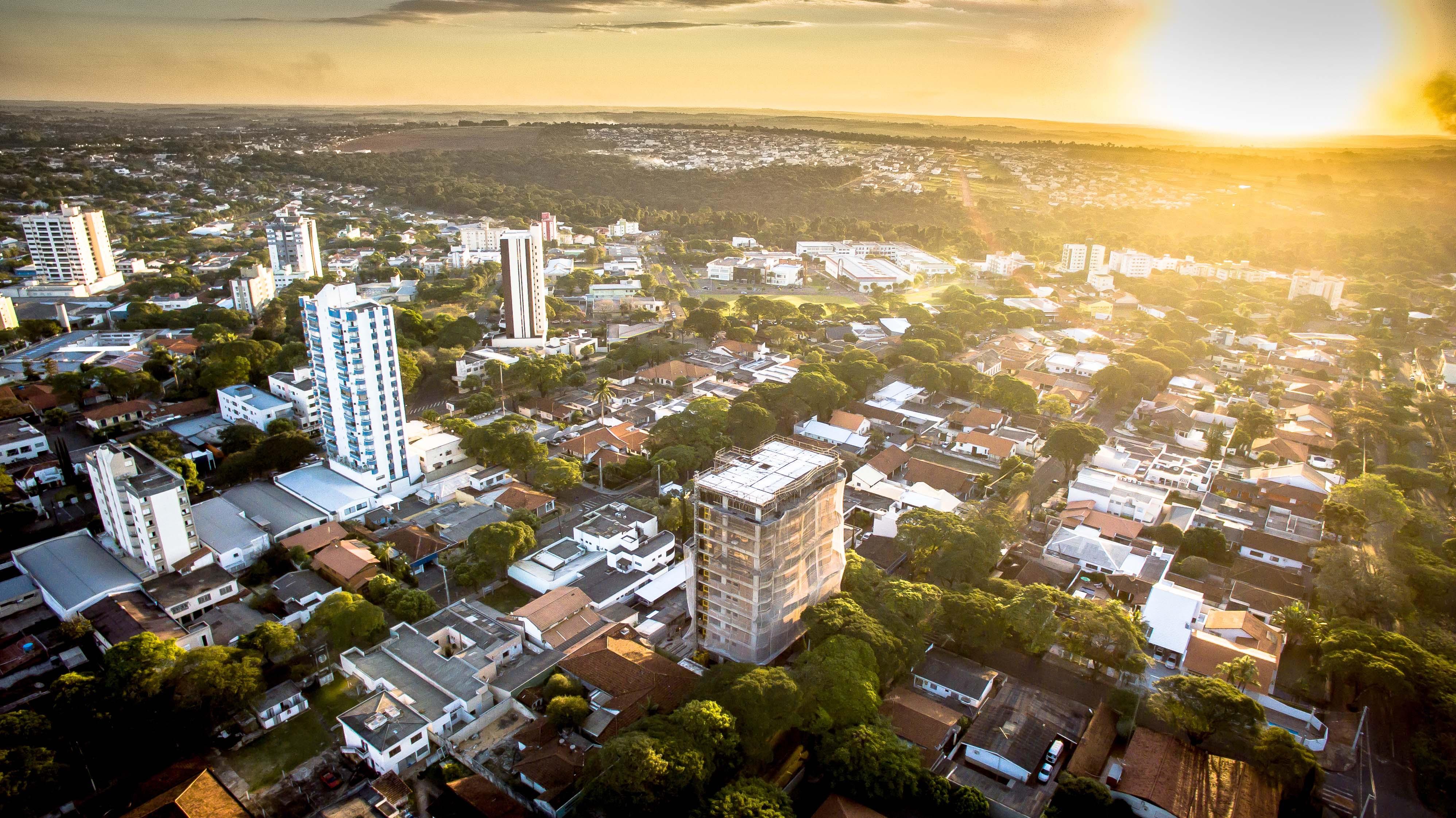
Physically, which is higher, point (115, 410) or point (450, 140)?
point (450, 140)

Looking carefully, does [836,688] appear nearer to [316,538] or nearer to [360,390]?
[316,538]

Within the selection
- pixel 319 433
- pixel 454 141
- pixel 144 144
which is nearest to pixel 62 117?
pixel 144 144

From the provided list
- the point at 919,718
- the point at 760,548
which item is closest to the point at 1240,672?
the point at 919,718

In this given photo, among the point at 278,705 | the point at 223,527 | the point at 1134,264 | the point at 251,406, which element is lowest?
the point at 278,705

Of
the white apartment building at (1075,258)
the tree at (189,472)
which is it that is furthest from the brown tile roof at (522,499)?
the white apartment building at (1075,258)

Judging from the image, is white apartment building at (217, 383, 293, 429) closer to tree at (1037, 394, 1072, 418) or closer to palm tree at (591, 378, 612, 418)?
palm tree at (591, 378, 612, 418)
